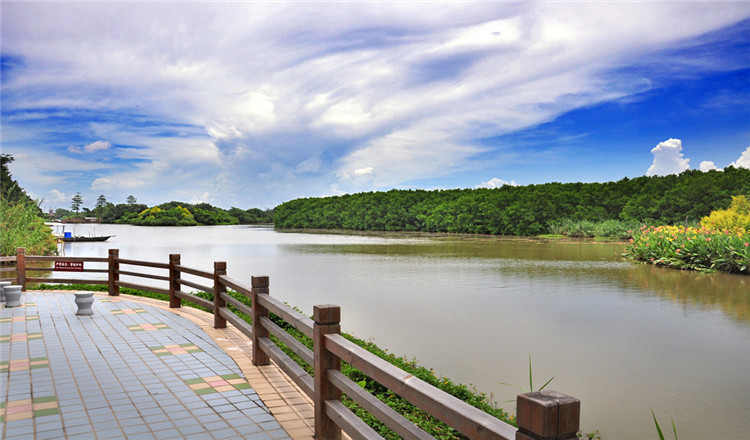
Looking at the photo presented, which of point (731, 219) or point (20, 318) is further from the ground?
point (731, 219)

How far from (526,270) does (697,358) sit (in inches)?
502

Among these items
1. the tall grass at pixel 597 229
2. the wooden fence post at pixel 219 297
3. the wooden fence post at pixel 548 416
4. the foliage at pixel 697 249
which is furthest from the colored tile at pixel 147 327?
the tall grass at pixel 597 229

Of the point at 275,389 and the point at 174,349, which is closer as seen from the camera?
the point at 275,389

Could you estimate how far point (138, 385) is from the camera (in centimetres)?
514

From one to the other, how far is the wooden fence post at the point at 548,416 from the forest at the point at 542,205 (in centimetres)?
3137

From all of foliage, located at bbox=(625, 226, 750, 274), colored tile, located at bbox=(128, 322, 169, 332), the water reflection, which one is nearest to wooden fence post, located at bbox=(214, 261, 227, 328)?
colored tile, located at bbox=(128, 322, 169, 332)

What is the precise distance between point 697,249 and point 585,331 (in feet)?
43.5

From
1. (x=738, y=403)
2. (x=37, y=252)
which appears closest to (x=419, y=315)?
(x=738, y=403)

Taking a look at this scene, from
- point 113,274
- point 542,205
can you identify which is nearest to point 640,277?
point 113,274

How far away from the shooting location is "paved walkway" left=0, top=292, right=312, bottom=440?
4.15 metres

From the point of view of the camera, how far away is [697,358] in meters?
8.05

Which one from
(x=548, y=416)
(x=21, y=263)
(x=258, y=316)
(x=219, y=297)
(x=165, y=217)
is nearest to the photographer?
(x=548, y=416)

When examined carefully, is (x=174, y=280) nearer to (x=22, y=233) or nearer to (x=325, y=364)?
(x=325, y=364)

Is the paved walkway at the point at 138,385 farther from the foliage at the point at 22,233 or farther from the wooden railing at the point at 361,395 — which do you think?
the foliage at the point at 22,233
